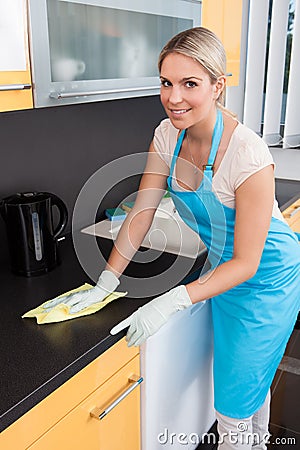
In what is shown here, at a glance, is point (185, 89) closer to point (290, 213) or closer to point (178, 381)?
point (178, 381)

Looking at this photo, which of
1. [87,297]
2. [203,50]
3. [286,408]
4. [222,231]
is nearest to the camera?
[203,50]

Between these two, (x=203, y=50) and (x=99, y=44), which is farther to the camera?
(x=99, y=44)

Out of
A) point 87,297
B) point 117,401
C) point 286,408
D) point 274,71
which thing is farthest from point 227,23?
point 286,408

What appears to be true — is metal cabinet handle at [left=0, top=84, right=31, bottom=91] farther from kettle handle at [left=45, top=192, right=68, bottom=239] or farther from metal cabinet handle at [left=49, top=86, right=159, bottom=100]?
kettle handle at [left=45, top=192, right=68, bottom=239]

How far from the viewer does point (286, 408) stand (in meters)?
1.97

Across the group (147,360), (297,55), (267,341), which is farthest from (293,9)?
(147,360)

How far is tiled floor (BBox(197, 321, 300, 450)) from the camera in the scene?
5.90 feet

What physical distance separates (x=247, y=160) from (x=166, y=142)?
0.29 metres

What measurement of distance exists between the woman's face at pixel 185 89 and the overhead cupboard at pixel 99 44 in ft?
0.68

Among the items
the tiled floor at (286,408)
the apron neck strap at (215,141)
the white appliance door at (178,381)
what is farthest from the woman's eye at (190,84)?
the tiled floor at (286,408)

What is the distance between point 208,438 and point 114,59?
1367 millimetres

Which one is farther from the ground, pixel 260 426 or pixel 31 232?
pixel 31 232

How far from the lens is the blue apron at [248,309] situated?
54.7 inches

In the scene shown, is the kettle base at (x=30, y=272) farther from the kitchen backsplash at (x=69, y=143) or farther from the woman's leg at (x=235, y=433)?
the woman's leg at (x=235, y=433)
